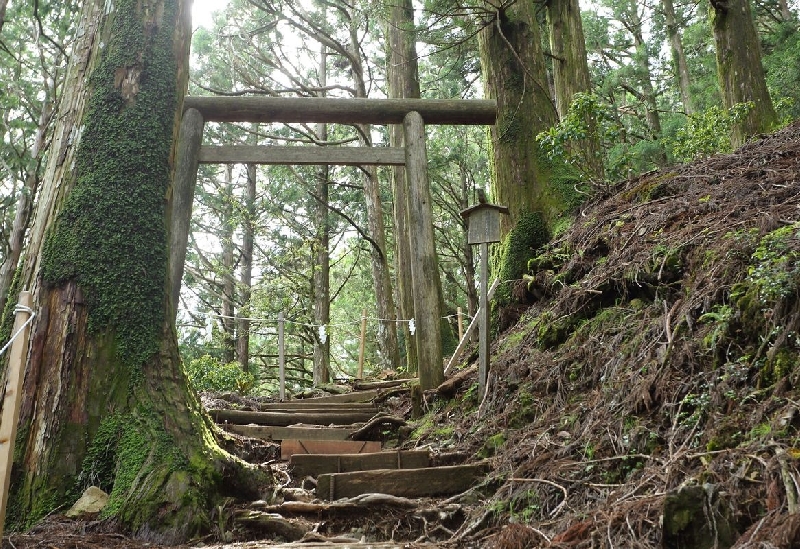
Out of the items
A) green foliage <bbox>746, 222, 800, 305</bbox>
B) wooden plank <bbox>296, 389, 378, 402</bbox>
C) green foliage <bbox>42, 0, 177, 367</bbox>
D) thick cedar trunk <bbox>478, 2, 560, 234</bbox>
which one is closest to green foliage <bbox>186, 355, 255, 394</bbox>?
wooden plank <bbox>296, 389, 378, 402</bbox>

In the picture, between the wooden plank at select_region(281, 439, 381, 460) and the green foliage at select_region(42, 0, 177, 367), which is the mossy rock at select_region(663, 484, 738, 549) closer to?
the green foliage at select_region(42, 0, 177, 367)

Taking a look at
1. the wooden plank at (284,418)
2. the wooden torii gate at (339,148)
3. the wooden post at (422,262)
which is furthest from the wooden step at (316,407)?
the wooden torii gate at (339,148)

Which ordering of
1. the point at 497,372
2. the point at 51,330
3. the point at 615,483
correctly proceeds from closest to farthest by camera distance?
the point at 615,483
the point at 51,330
the point at 497,372

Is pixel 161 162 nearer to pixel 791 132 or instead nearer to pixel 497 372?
pixel 497 372

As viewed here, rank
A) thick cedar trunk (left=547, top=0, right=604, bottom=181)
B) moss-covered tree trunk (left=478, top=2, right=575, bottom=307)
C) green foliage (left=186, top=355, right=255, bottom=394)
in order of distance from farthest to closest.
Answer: green foliage (left=186, top=355, right=255, bottom=394)
thick cedar trunk (left=547, top=0, right=604, bottom=181)
moss-covered tree trunk (left=478, top=2, right=575, bottom=307)

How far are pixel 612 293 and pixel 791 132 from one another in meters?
2.46

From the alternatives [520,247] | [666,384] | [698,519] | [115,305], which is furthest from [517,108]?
[698,519]

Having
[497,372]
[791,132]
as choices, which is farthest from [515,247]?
[791,132]

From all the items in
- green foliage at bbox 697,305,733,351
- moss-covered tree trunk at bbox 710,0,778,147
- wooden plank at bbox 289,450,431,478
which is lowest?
wooden plank at bbox 289,450,431,478

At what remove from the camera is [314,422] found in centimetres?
639

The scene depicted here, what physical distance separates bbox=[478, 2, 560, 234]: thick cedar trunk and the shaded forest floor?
157 cm

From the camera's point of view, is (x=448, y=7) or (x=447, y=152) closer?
(x=448, y=7)

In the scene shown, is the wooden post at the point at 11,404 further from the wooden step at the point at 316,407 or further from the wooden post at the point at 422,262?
the wooden step at the point at 316,407

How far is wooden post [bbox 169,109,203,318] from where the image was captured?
20.2 ft
